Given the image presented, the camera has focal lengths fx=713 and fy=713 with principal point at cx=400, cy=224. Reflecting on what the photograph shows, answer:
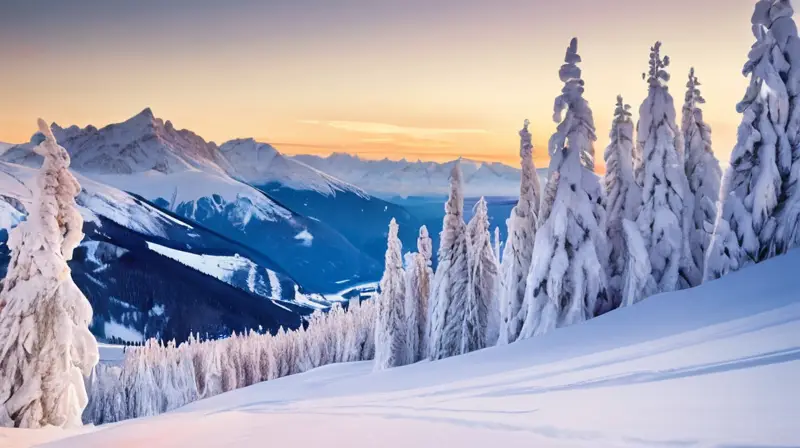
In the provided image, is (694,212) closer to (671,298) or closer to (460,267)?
(671,298)

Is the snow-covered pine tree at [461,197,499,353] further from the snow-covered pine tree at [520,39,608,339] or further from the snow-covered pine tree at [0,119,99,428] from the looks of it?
the snow-covered pine tree at [0,119,99,428]

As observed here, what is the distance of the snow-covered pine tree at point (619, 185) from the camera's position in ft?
85.2

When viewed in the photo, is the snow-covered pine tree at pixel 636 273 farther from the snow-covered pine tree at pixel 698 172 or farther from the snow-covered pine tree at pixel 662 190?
the snow-covered pine tree at pixel 698 172

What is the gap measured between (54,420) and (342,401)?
39.5ft

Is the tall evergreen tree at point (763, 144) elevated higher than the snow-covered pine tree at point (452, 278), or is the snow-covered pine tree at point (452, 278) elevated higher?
the tall evergreen tree at point (763, 144)

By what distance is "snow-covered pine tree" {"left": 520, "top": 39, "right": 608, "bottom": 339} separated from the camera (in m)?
23.6

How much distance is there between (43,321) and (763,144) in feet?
68.8

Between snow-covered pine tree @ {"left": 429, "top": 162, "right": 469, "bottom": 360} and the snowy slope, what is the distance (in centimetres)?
2381

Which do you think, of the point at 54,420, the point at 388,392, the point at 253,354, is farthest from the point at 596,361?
the point at 253,354

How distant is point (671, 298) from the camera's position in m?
16.1

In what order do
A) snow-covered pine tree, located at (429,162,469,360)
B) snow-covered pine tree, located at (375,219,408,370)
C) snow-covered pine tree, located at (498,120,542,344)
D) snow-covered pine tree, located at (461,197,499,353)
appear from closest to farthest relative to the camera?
snow-covered pine tree, located at (498,120,542,344) → snow-covered pine tree, located at (461,197,499,353) → snow-covered pine tree, located at (429,162,469,360) → snow-covered pine tree, located at (375,219,408,370)

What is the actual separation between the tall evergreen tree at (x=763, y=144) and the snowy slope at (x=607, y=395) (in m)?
2.38

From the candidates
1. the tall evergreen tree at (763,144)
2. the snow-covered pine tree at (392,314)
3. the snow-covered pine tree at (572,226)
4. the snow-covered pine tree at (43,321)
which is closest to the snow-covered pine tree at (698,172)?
the snow-covered pine tree at (572,226)

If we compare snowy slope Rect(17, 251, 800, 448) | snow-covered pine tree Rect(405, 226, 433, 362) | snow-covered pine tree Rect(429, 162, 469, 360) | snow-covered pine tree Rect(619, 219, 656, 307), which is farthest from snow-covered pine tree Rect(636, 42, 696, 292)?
snow-covered pine tree Rect(405, 226, 433, 362)
